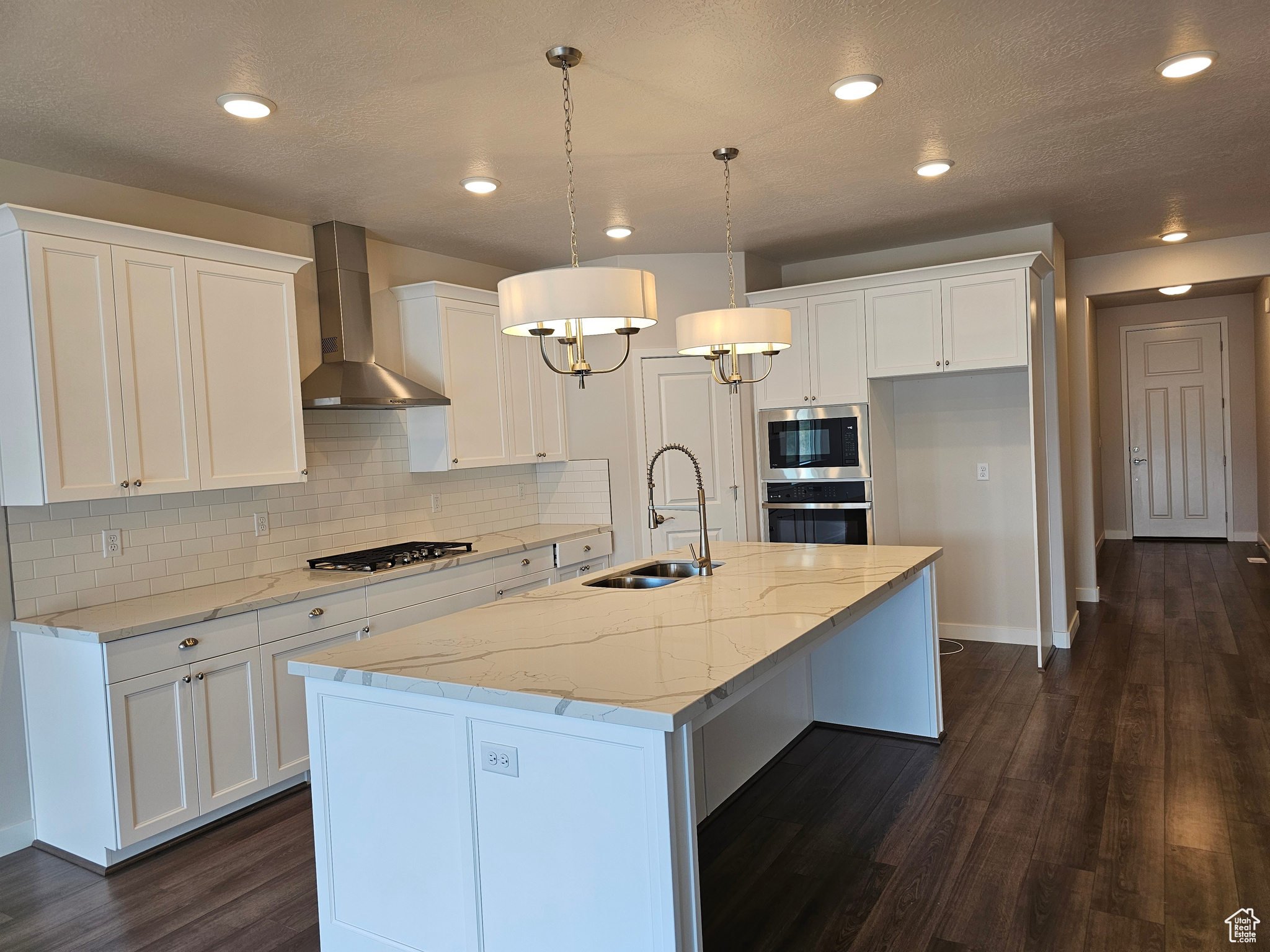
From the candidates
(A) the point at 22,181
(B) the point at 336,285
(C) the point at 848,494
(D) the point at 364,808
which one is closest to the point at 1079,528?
(C) the point at 848,494

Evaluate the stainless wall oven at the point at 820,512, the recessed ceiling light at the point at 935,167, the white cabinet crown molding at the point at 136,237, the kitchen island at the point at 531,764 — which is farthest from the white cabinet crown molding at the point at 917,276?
the white cabinet crown molding at the point at 136,237

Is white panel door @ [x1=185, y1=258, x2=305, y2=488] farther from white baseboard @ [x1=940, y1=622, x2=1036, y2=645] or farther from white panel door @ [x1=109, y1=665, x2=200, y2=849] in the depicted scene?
white baseboard @ [x1=940, y1=622, x2=1036, y2=645]

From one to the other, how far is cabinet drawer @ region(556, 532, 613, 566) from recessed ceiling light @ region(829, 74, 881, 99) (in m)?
3.07

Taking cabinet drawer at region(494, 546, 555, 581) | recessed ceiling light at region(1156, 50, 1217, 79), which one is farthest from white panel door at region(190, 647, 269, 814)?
recessed ceiling light at region(1156, 50, 1217, 79)

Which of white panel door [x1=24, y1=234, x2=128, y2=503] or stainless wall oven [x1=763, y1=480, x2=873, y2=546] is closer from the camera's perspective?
white panel door [x1=24, y1=234, x2=128, y2=503]

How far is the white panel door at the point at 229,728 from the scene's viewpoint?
321 centimetres

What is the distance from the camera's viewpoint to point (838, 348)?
5207 millimetres

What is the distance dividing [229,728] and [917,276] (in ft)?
13.6

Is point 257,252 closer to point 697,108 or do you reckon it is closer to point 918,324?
point 697,108

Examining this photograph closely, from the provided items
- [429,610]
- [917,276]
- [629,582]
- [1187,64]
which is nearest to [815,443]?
[917,276]

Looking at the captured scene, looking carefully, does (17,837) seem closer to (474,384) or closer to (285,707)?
(285,707)

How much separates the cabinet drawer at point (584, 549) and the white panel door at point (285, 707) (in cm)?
177

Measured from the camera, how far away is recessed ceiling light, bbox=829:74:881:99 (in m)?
2.81

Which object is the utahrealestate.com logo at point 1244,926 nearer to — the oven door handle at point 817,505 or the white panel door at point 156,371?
the oven door handle at point 817,505
